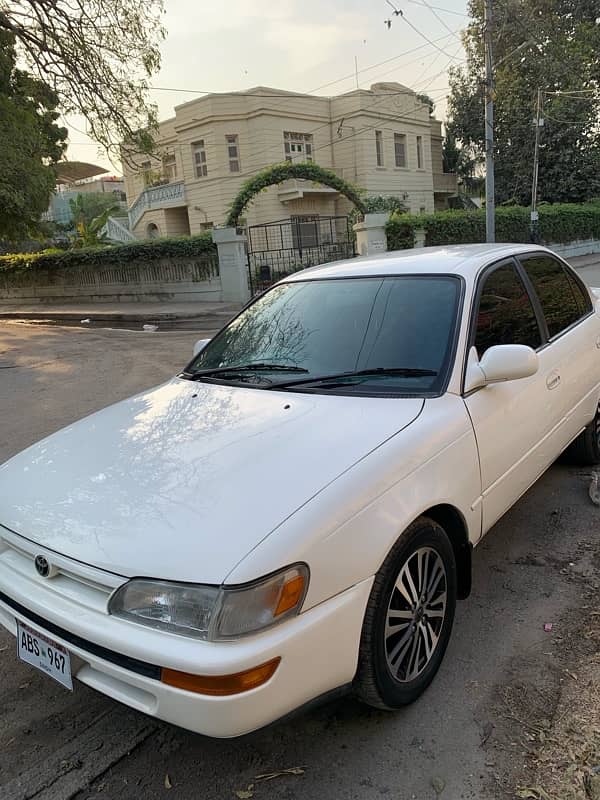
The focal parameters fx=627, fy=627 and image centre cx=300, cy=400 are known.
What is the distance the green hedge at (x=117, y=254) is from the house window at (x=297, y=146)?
1099 centimetres

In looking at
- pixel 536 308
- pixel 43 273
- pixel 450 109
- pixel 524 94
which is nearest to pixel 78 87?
pixel 43 273

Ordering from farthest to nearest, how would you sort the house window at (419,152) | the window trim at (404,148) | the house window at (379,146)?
the house window at (419,152), the window trim at (404,148), the house window at (379,146)

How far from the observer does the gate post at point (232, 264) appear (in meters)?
17.2

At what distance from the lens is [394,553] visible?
2.17 m

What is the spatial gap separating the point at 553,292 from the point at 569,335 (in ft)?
0.97

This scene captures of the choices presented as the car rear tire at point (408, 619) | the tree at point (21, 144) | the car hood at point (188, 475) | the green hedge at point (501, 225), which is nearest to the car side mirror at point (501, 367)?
the car hood at point (188, 475)

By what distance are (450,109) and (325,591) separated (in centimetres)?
3950

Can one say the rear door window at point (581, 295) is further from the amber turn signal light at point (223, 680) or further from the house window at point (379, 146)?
the house window at point (379, 146)

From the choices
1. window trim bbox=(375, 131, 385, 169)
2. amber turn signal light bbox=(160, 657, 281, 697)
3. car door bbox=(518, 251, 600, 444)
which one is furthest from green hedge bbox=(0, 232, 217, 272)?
amber turn signal light bbox=(160, 657, 281, 697)

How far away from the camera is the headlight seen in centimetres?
179

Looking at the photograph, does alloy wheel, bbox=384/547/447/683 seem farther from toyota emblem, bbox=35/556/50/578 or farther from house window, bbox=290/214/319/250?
house window, bbox=290/214/319/250

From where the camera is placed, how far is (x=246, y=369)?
128 inches

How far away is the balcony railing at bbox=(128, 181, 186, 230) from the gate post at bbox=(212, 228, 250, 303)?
13.5 meters

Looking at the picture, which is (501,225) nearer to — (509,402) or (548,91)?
(548,91)
